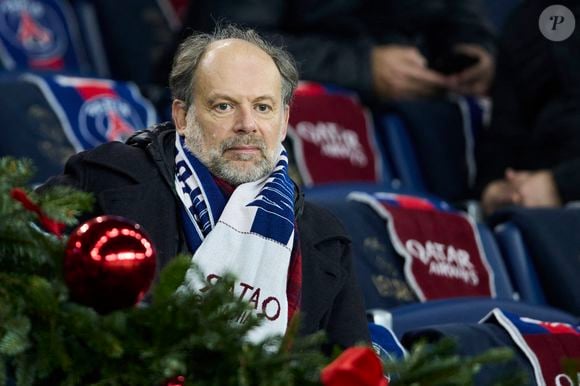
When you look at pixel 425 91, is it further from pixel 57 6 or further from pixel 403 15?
pixel 57 6

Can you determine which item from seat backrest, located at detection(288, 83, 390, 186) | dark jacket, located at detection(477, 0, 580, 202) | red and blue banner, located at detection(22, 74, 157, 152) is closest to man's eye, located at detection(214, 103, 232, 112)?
red and blue banner, located at detection(22, 74, 157, 152)

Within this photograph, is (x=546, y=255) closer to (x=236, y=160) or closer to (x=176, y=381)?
(x=236, y=160)

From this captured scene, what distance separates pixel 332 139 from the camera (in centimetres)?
277

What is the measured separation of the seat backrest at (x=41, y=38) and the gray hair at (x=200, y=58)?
138 centimetres

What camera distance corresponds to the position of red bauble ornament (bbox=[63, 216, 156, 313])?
99 centimetres

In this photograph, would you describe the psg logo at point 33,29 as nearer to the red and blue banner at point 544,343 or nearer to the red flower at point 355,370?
the red and blue banner at point 544,343

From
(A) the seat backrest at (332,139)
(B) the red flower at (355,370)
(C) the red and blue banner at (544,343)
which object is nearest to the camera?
(B) the red flower at (355,370)

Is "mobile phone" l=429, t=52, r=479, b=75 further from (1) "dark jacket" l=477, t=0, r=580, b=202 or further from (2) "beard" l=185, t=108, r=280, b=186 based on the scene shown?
(2) "beard" l=185, t=108, r=280, b=186

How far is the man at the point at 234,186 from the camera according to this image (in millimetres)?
1394

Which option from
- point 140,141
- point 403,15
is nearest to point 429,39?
point 403,15

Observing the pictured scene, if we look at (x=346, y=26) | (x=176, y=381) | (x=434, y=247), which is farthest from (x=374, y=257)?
(x=176, y=381)

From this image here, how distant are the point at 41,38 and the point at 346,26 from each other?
71cm

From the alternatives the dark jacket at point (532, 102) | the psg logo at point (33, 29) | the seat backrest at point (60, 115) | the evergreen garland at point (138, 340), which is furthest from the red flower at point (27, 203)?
the psg logo at point (33, 29)

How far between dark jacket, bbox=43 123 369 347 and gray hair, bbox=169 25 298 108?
7 cm
